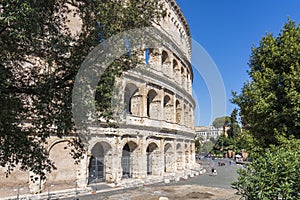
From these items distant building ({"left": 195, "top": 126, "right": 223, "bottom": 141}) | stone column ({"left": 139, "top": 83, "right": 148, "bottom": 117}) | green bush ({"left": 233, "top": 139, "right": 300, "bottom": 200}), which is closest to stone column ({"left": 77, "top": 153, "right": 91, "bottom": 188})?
stone column ({"left": 139, "top": 83, "right": 148, "bottom": 117})

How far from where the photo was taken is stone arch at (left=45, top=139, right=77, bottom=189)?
592 inches

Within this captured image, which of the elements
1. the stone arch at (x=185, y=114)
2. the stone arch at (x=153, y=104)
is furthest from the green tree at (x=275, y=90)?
the stone arch at (x=185, y=114)

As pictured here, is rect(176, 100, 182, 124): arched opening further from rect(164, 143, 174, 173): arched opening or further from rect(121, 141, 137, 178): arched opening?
rect(121, 141, 137, 178): arched opening

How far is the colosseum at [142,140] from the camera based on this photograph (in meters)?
15.5

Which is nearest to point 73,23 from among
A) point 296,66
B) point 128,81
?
point 128,81

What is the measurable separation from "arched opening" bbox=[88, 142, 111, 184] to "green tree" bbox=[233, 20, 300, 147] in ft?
33.2

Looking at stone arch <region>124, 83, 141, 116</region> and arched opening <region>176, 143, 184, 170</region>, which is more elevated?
stone arch <region>124, 83, 141, 116</region>

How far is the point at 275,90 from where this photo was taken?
11.0 metres

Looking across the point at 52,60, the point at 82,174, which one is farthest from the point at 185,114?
the point at 52,60

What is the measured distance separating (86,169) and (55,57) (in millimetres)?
11137

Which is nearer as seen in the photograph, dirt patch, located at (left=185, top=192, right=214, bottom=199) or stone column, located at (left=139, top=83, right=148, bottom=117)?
dirt patch, located at (left=185, top=192, right=214, bottom=199)

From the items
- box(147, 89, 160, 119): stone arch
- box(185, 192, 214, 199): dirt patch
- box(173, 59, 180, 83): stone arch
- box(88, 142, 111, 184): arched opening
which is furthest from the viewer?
box(173, 59, 180, 83): stone arch

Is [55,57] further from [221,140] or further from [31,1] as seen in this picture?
[221,140]

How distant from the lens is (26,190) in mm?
14008
